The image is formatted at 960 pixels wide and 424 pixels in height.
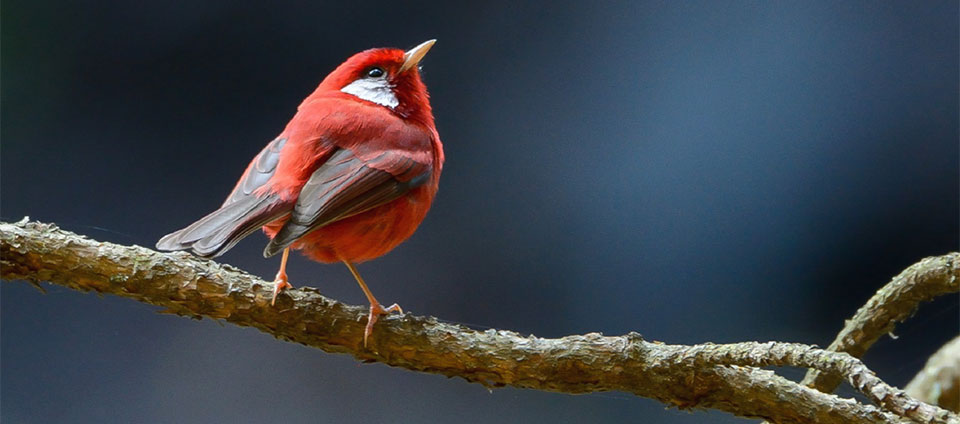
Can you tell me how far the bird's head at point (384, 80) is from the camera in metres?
2.76

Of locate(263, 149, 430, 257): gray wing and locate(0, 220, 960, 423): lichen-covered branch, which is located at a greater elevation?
locate(263, 149, 430, 257): gray wing

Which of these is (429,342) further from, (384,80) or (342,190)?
(384,80)

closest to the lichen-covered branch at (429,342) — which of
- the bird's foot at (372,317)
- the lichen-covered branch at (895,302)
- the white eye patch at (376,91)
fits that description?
the bird's foot at (372,317)

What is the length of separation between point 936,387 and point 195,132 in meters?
3.18

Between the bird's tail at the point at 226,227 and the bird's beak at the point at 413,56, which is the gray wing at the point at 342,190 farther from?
the bird's beak at the point at 413,56

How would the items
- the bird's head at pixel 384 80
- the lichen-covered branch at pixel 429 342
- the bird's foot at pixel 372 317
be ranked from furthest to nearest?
the bird's head at pixel 384 80 < the bird's foot at pixel 372 317 < the lichen-covered branch at pixel 429 342

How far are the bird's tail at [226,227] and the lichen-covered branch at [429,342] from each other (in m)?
0.18

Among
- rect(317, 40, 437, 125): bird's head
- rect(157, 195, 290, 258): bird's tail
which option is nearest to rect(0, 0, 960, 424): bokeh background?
rect(317, 40, 437, 125): bird's head

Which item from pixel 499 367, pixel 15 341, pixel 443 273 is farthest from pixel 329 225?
pixel 15 341

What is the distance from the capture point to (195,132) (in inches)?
122

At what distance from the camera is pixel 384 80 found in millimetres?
2791

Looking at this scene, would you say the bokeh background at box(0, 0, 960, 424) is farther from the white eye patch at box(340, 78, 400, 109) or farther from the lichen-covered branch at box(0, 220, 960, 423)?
the lichen-covered branch at box(0, 220, 960, 423)

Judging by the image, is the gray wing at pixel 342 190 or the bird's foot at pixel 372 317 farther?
the bird's foot at pixel 372 317

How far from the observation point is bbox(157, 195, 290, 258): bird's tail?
211 cm
